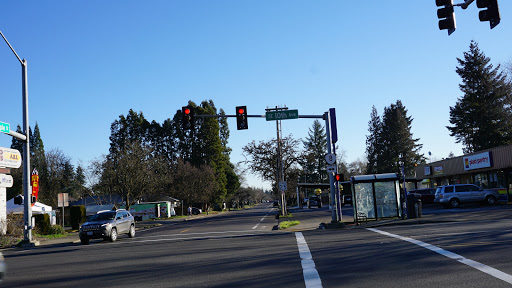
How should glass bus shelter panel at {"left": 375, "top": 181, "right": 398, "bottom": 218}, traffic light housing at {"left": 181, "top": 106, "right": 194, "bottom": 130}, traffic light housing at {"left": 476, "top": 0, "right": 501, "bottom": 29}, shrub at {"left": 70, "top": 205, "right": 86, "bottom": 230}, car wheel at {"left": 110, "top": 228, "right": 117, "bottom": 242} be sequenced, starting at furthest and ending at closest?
1. shrub at {"left": 70, "top": 205, "right": 86, "bottom": 230}
2. glass bus shelter panel at {"left": 375, "top": 181, "right": 398, "bottom": 218}
3. car wheel at {"left": 110, "top": 228, "right": 117, "bottom": 242}
4. traffic light housing at {"left": 181, "top": 106, "right": 194, "bottom": 130}
5. traffic light housing at {"left": 476, "top": 0, "right": 501, "bottom": 29}

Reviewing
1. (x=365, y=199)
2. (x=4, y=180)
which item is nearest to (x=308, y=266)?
(x=365, y=199)

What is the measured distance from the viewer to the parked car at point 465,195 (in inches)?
1406

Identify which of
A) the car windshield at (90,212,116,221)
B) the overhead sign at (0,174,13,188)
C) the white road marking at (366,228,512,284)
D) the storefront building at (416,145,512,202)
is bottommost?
the white road marking at (366,228,512,284)

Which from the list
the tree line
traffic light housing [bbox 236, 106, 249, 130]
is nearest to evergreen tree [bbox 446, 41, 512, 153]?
the tree line

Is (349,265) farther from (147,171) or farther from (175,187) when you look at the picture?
(175,187)

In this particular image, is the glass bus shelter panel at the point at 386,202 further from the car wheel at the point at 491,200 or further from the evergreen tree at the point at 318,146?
the evergreen tree at the point at 318,146

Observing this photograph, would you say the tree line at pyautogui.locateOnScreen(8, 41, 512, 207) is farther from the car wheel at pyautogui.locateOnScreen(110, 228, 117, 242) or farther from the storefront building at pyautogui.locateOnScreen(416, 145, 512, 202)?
the car wheel at pyautogui.locateOnScreen(110, 228, 117, 242)

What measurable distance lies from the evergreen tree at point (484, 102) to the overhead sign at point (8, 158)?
53257 mm

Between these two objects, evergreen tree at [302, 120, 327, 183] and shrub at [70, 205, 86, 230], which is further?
evergreen tree at [302, 120, 327, 183]

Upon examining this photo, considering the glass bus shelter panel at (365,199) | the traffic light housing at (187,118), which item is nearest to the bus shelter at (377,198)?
the glass bus shelter panel at (365,199)

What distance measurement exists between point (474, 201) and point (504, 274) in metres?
30.6

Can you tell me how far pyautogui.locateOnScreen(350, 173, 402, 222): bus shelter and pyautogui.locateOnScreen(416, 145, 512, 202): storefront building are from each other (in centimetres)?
1416

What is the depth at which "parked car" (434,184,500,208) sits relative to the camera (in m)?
35.7

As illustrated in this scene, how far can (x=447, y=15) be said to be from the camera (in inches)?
489
